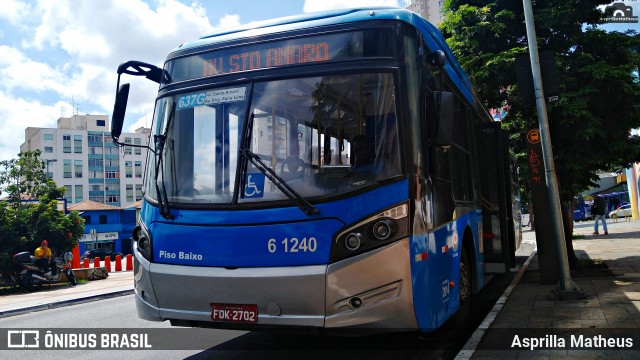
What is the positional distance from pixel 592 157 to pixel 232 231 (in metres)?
9.00

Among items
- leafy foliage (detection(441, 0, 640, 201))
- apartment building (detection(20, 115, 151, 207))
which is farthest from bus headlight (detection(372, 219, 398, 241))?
apartment building (detection(20, 115, 151, 207))

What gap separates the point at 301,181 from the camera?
457cm

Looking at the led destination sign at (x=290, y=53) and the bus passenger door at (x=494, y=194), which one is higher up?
the led destination sign at (x=290, y=53)

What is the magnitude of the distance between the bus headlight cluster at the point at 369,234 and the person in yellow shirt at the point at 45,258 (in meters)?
16.1

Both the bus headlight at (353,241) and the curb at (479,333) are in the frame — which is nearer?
the bus headlight at (353,241)

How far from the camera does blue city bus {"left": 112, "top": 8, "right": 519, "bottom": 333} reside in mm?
4352

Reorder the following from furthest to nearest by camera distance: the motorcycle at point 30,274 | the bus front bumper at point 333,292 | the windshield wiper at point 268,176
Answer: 1. the motorcycle at point 30,274
2. the windshield wiper at point 268,176
3. the bus front bumper at point 333,292

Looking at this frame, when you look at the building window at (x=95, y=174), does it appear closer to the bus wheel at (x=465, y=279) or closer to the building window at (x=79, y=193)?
the building window at (x=79, y=193)

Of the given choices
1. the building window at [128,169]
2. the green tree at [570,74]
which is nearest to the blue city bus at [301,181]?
the green tree at [570,74]

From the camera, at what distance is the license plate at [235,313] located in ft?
14.8

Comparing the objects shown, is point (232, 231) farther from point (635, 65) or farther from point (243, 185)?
point (635, 65)

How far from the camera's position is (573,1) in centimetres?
1128

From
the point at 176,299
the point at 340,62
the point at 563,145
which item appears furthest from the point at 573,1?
the point at 176,299

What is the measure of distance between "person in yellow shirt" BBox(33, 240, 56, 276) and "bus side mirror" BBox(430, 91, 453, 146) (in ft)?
53.1
